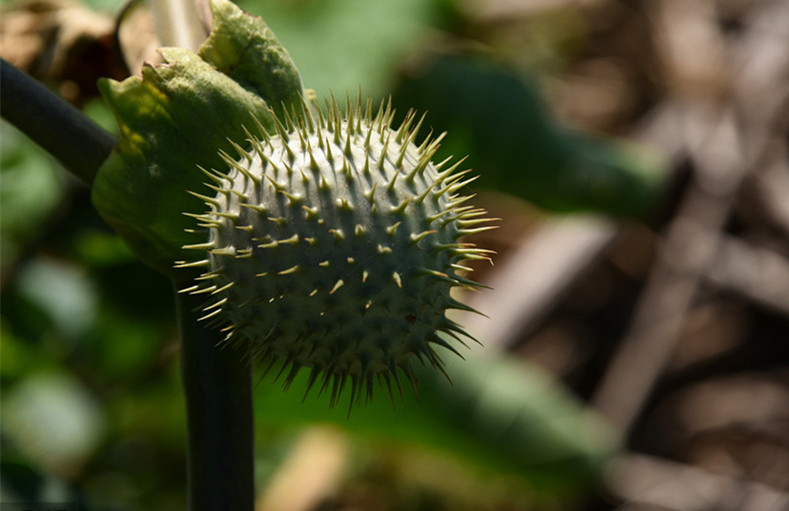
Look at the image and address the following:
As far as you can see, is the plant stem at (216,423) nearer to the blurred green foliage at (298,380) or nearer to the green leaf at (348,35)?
the blurred green foliage at (298,380)

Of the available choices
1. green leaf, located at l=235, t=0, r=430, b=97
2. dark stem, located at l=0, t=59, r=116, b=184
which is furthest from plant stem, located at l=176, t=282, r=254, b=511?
green leaf, located at l=235, t=0, r=430, b=97

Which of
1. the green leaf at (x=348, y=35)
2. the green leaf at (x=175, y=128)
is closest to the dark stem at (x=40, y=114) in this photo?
the green leaf at (x=175, y=128)

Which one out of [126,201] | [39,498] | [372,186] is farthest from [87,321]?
[372,186]

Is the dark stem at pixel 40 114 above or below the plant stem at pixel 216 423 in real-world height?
above

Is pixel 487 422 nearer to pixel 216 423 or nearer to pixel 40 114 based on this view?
pixel 216 423

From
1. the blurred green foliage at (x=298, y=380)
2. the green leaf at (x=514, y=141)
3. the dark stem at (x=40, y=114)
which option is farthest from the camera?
the green leaf at (x=514, y=141)

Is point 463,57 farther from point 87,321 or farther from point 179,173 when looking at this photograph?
point 179,173
